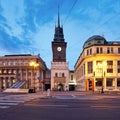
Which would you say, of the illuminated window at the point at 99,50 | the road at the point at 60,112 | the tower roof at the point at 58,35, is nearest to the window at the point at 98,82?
Answer: the illuminated window at the point at 99,50

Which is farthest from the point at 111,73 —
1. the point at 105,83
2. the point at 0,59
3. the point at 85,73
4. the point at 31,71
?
the point at 0,59

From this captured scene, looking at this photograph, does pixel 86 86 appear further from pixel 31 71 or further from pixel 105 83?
pixel 31 71

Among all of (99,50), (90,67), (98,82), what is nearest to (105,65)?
(99,50)

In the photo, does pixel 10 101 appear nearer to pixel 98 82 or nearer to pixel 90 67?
pixel 98 82

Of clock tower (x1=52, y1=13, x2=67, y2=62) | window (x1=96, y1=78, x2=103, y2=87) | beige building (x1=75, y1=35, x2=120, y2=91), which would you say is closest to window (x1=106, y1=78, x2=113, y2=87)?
beige building (x1=75, y1=35, x2=120, y2=91)

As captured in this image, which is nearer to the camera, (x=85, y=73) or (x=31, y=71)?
(x=85, y=73)

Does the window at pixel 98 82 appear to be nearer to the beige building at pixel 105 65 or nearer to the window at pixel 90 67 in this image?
the beige building at pixel 105 65

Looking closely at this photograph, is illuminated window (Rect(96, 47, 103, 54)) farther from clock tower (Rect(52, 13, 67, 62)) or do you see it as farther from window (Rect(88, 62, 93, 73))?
clock tower (Rect(52, 13, 67, 62))

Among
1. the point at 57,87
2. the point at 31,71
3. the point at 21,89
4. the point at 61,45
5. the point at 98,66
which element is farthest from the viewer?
the point at 31,71

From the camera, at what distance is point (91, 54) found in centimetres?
8119

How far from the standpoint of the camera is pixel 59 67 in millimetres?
107812

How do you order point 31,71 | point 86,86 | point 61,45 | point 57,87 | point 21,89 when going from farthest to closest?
point 31,71 < point 61,45 < point 57,87 < point 86,86 < point 21,89

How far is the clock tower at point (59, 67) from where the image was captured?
346ft

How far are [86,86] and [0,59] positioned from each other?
5752cm
